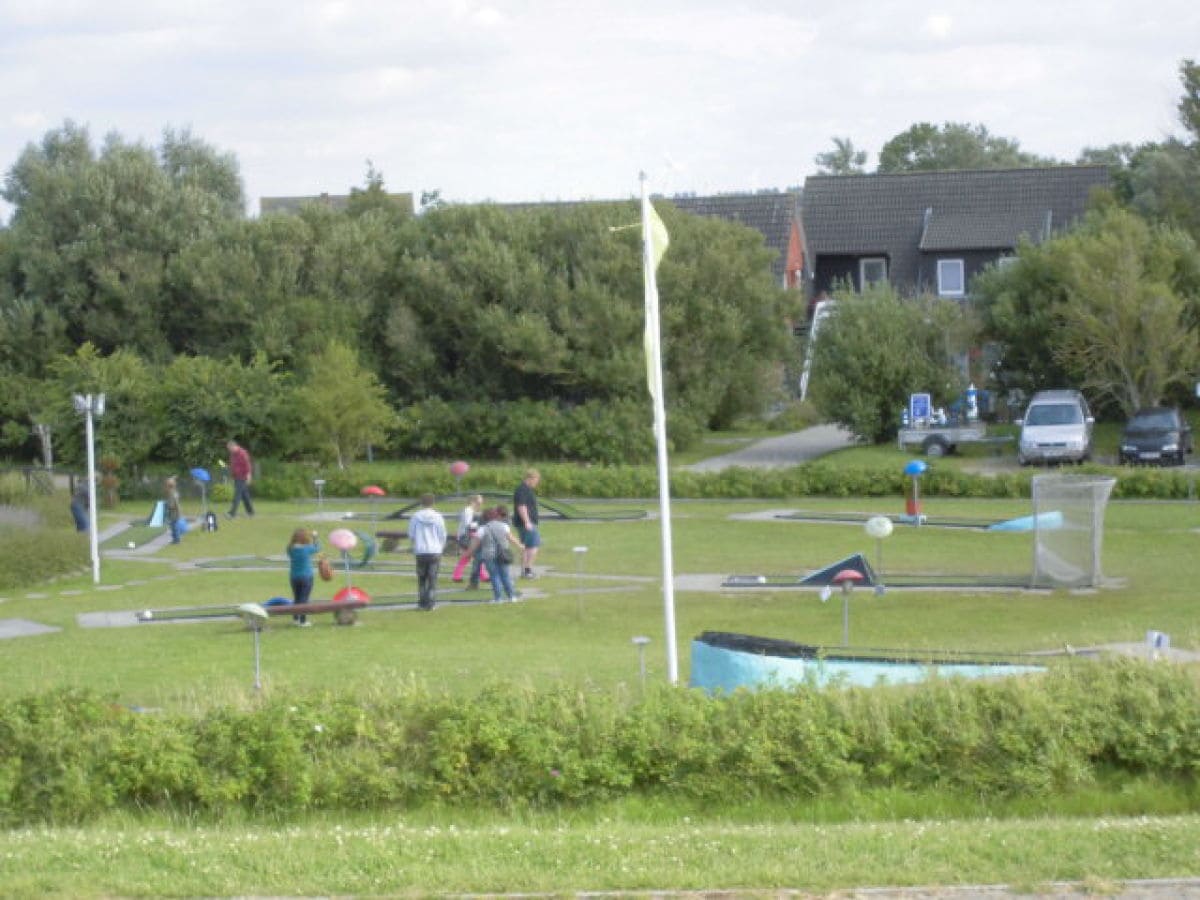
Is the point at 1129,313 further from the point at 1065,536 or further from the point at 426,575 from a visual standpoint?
the point at 426,575

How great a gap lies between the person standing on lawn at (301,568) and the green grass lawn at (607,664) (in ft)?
1.53

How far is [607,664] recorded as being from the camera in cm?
1694

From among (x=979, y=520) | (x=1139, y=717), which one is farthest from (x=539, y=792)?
(x=979, y=520)

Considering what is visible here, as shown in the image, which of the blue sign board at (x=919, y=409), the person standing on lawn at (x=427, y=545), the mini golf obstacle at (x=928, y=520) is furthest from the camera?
the blue sign board at (x=919, y=409)

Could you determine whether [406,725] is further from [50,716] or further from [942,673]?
[942,673]

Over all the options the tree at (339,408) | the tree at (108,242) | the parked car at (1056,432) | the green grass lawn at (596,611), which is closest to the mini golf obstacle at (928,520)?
the green grass lawn at (596,611)

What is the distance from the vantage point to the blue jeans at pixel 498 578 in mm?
23953

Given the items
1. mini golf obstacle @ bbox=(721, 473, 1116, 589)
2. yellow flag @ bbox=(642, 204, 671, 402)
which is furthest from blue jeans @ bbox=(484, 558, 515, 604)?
yellow flag @ bbox=(642, 204, 671, 402)

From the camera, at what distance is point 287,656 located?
62.7 feet

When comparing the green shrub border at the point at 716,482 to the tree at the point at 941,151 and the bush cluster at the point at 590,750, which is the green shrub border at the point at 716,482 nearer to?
the bush cluster at the point at 590,750

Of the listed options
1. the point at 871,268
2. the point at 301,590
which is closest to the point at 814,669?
the point at 301,590

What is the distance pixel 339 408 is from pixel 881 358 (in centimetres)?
1595

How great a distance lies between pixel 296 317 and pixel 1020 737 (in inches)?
1660

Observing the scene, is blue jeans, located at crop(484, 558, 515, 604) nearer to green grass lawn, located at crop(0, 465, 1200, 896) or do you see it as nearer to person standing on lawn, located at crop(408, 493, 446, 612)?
green grass lawn, located at crop(0, 465, 1200, 896)
